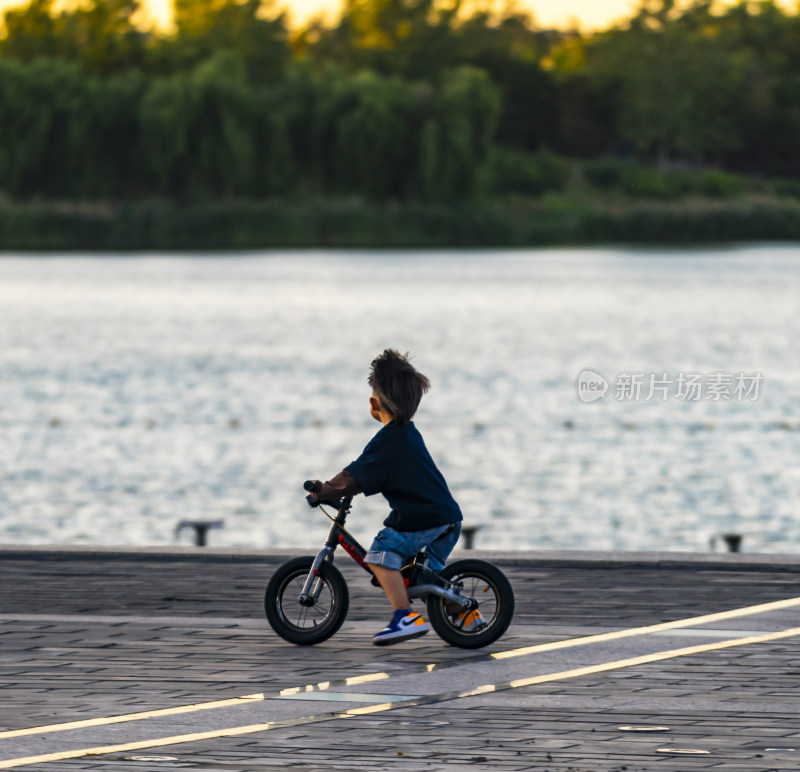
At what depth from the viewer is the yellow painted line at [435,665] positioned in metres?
6.17

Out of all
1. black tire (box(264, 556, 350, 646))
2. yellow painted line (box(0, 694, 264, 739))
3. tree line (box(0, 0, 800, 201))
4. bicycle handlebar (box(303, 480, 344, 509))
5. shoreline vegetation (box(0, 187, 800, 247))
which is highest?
bicycle handlebar (box(303, 480, 344, 509))

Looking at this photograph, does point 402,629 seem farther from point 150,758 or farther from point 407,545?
point 150,758

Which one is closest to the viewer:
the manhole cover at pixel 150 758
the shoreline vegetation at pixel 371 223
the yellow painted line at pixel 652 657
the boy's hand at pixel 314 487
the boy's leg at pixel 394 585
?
the manhole cover at pixel 150 758

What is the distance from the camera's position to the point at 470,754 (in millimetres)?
5754

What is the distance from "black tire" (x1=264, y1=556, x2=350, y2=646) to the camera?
299 inches

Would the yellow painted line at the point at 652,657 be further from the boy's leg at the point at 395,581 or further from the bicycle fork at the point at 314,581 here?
the bicycle fork at the point at 314,581

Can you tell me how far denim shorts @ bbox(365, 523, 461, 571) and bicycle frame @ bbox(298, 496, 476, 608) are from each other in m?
0.07

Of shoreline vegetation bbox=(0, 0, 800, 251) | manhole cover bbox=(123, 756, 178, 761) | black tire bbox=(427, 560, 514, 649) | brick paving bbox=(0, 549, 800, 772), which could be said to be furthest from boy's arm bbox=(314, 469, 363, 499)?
shoreline vegetation bbox=(0, 0, 800, 251)

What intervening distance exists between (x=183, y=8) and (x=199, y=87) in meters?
86.3

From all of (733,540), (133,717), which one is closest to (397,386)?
(133,717)

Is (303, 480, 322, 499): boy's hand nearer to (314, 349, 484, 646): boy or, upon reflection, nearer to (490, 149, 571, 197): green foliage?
(314, 349, 484, 646): boy

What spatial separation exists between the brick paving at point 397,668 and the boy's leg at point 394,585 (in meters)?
0.23

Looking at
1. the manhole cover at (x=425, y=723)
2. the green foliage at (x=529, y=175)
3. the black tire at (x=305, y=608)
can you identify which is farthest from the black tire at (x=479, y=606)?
the green foliage at (x=529, y=175)

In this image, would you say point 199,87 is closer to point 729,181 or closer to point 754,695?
point 729,181
